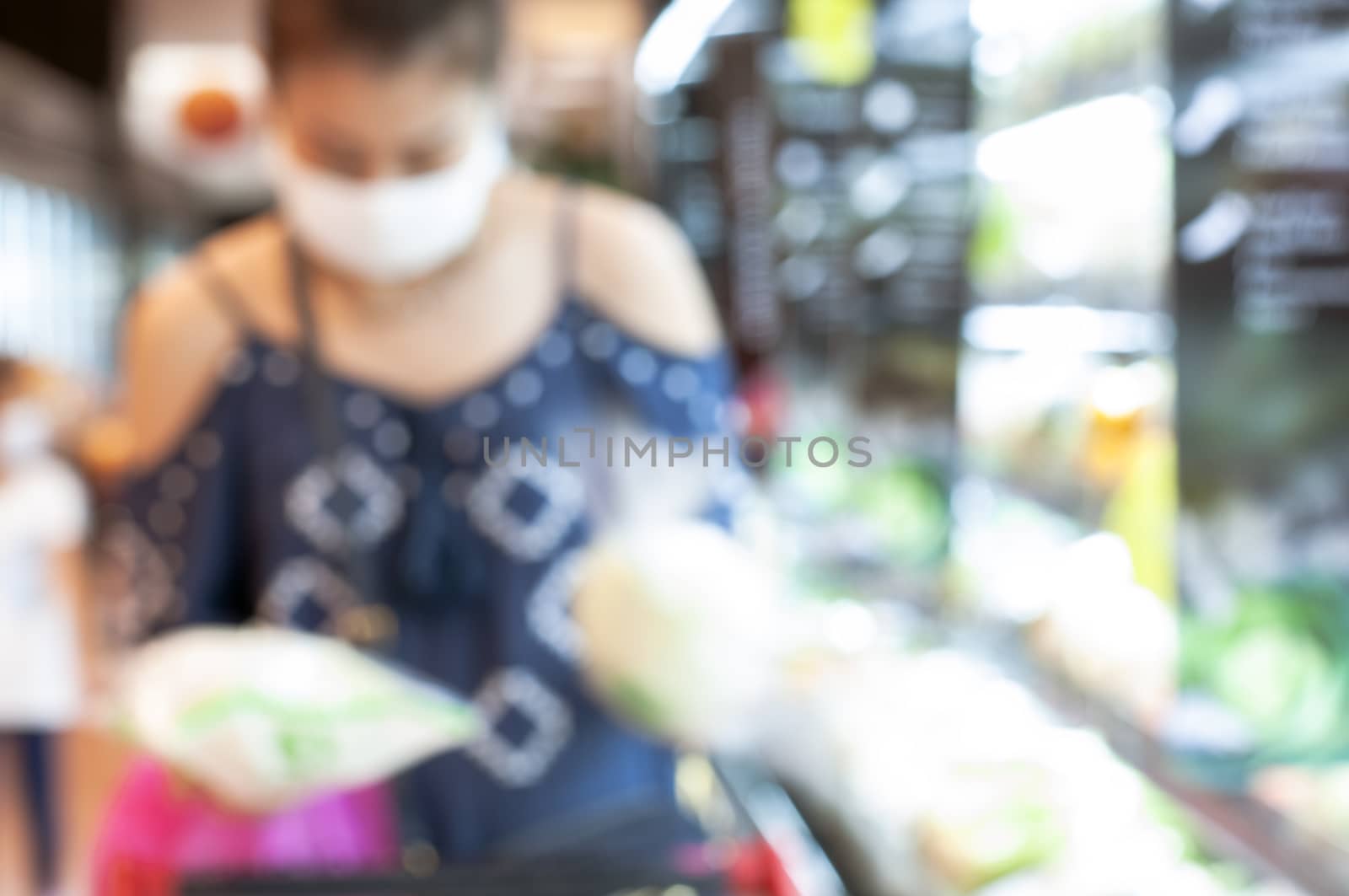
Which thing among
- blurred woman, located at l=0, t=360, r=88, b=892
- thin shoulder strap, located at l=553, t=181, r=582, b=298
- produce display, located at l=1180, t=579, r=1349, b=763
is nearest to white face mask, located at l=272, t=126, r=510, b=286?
thin shoulder strap, located at l=553, t=181, r=582, b=298

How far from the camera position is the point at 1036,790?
1907mm

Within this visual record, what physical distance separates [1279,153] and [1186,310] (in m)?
0.19

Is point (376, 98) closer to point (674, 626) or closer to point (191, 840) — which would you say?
point (674, 626)

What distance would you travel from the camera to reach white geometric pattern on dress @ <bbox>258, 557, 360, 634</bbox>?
1.40 meters

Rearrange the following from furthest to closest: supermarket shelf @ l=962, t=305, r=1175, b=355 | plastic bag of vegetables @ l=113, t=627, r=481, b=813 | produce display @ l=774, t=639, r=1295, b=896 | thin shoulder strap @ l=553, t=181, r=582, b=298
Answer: supermarket shelf @ l=962, t=305, r=1175, b=355, produce display @ l=774, t=639, r=1295, b=896, thin shoulder strap @ l=553, t=181, r=582, b=298, plastic bag of vegetables @ l=113, t=627, r=481, b=813

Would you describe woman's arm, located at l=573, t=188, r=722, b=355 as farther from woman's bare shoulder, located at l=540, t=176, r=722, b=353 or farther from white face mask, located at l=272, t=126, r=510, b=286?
white face mask, located at l=272, t=126, r=510, b=286

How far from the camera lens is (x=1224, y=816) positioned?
1413 millimetres

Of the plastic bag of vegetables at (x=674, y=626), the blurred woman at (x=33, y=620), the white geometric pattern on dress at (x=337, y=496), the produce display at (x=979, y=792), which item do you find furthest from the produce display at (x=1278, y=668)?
the blurred woman at (x=33, y=620)

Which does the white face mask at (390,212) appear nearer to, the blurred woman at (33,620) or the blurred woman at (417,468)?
the blurred woman at (417,468)

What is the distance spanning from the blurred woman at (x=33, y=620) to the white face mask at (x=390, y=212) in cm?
317

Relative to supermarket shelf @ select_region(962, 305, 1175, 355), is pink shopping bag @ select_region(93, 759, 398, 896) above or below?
below

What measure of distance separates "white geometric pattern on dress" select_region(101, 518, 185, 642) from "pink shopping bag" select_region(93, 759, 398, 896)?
19 cm

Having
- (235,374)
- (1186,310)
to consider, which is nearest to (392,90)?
(235,374)

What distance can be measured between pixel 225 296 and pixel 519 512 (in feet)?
1.30
